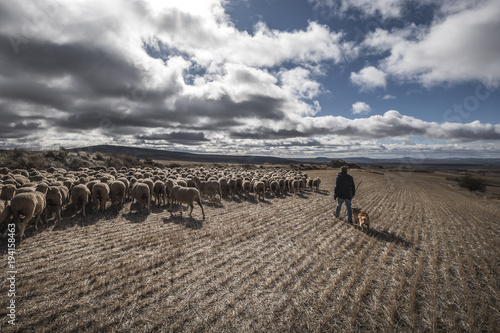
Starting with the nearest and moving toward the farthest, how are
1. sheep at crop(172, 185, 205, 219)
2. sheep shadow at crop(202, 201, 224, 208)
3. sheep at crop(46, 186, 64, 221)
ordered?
sheep at crop(46, 186, 64, 221), sheep at crop(172, 185, 205, 219), sheep shadow at crop(202, 201, 224, 208)

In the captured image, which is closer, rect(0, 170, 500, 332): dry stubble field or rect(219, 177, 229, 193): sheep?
rect(0, 170, 500, 332): dry stubble field

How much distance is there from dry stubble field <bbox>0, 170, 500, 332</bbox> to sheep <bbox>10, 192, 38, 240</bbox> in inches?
23.7

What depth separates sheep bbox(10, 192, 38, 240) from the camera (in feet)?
23.9

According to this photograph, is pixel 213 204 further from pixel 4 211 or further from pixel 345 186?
pixel 4 211

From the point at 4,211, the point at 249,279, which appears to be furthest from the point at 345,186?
the point at 4,211

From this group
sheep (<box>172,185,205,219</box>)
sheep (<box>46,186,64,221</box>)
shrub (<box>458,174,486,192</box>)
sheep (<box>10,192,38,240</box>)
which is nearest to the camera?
sheep (<box>10,192,38,240</box>)

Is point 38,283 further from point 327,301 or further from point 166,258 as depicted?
point 327,301

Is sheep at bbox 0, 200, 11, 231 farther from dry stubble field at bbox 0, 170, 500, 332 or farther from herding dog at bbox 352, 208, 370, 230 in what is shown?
herding dog at bbox 352, 208, 370, 230

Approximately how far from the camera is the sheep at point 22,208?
729 centimetres

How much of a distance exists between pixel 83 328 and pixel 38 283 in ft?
7.59

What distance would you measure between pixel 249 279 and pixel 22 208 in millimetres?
8303

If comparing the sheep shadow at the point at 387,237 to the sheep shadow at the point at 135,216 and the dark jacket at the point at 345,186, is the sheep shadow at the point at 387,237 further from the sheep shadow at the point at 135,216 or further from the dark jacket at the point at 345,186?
the sheep shadow at the point at 135,216

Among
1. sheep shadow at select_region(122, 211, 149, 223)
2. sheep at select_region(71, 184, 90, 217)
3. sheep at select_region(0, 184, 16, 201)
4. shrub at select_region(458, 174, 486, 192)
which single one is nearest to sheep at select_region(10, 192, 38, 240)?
sheep at select_region(0, 184, 16, 201)

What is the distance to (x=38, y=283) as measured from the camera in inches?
197
